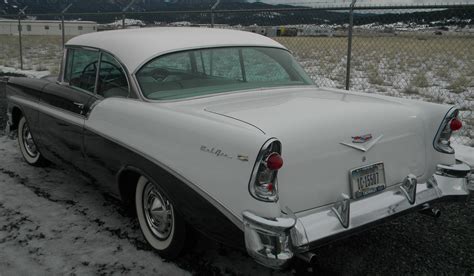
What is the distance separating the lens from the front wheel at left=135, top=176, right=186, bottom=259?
303cm

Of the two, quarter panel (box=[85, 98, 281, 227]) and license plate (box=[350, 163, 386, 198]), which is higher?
quarter panel (box=[85, 98, 281, 227])

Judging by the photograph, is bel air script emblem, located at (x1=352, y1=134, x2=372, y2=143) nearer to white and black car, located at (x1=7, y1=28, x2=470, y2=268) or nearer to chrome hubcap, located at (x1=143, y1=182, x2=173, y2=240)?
white and black car, located at (x1=7, y1=28, x2=470, y2=268)

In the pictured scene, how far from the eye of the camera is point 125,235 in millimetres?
3557

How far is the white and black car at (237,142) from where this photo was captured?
2.52 m

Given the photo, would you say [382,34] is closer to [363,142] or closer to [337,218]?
[363,142]

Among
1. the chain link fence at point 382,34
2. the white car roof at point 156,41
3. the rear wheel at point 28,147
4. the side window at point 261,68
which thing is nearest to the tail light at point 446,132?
the side window at point 261,68

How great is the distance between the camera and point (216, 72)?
391 cm

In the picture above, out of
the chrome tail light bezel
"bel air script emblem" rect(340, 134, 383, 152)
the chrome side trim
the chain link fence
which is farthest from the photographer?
the chain link fence

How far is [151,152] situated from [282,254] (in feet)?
3.60

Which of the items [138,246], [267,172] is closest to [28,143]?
[138,246]

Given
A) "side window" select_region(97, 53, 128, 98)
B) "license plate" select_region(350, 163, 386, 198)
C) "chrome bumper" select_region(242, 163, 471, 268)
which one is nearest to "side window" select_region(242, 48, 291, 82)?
"side window" select_region(97, 53, 128, 98)

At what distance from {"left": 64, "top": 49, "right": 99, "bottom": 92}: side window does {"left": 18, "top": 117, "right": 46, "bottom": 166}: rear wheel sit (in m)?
1.05

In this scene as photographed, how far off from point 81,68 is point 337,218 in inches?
106

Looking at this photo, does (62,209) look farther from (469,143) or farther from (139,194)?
(469,143)
